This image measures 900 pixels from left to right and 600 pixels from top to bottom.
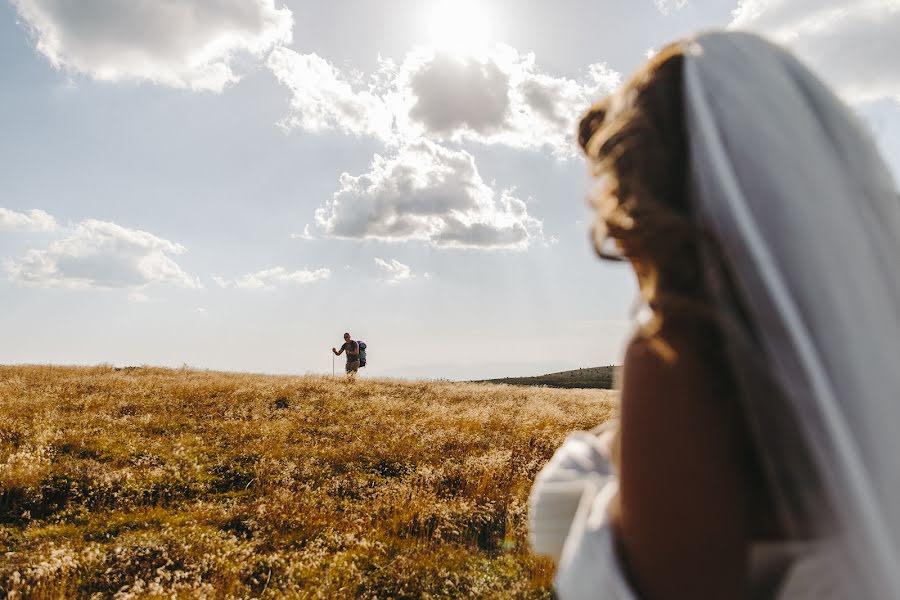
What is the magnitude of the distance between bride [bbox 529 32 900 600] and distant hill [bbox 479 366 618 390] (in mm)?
48058

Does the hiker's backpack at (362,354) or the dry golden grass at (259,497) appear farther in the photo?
the hiker's backpack at (362,354)

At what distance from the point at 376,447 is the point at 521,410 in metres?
6.20

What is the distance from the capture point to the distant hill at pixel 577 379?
50.9 meters

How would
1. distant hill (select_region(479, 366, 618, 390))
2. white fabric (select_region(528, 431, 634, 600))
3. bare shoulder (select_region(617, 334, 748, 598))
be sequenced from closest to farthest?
bare shoulder (select_region(617, 334, 748, 598))
white fabric (select_region(528, 431, 634, 600))
distant hill (select_region(479, 366, 618, 390))

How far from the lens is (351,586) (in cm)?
508

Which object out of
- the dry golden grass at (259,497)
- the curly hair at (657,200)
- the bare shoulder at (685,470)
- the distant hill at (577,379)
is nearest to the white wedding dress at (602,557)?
the bare shoulder at (685,470)

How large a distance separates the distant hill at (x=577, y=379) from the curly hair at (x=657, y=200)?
48.0m

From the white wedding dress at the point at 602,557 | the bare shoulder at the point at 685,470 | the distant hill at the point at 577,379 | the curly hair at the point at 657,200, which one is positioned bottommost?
the distant hill at the point at 577,379

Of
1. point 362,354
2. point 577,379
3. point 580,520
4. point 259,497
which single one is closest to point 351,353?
point 362,354

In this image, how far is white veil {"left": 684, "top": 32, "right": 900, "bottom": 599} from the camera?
121cm

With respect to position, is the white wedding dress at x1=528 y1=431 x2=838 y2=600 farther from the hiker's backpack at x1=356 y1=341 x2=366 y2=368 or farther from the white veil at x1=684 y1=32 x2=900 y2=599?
the hiker's backpack at x1=356 y1=341 x2=366 y2=368

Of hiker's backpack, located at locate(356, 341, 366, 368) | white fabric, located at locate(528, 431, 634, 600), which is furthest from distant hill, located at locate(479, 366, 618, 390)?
white fabric, located at locate(528, 431, 634, 600)

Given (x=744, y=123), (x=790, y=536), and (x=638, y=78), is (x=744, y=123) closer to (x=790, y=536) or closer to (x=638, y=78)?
(x=638, y=78)

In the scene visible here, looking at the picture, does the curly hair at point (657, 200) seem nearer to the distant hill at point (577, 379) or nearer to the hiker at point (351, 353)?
the hiker at point (351, 353)
